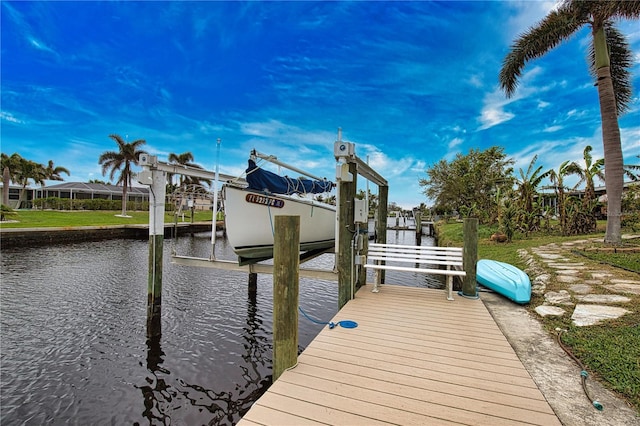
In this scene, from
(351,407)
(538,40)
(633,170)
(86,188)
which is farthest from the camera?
(86,188)

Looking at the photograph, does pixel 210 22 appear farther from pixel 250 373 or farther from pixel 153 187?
pixel 250 373

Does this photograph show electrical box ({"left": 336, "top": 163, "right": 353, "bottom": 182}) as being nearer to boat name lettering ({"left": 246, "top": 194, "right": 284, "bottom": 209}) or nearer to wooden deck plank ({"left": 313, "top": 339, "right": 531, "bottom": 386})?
boat name lettering ({"left": 246, "top": 194, "right": 284, "bottom": 209})

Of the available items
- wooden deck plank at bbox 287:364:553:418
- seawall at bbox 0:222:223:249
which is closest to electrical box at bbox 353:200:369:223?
wooden deck plank at bbox 287:364:553:418

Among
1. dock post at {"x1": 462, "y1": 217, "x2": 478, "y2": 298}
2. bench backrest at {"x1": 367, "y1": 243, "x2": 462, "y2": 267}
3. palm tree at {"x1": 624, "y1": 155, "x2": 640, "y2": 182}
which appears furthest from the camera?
palm tree at {"x1": 624, "y1": 155, "x2": 640, "y2": 182}

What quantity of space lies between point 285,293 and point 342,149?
284cm

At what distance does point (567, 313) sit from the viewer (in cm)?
435

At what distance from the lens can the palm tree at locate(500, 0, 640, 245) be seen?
863cm

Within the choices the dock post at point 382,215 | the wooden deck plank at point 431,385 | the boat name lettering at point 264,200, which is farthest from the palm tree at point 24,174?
the wooden deck plank at point 431,385

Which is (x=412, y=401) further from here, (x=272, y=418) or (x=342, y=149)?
(x=342, y=149)

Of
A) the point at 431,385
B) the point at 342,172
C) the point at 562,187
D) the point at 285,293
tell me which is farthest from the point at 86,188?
the point at 562,187

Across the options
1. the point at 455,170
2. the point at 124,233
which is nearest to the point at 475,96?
the point at 455,170

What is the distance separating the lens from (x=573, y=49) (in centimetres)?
1151

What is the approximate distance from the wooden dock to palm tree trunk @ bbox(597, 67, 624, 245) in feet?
26.4

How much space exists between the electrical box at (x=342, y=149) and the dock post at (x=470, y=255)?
8.10 ft
